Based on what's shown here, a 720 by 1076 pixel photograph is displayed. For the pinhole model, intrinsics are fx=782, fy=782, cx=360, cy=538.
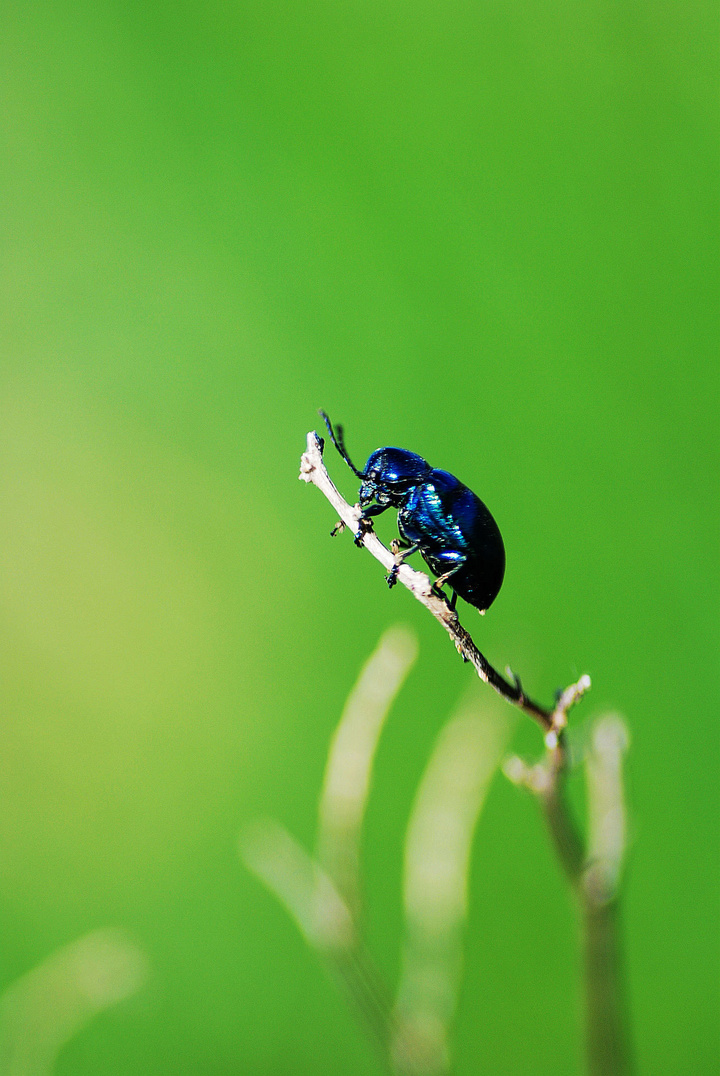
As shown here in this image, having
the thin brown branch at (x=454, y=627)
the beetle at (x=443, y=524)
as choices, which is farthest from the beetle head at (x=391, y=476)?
the thin brown branch at (x=454, y=627)

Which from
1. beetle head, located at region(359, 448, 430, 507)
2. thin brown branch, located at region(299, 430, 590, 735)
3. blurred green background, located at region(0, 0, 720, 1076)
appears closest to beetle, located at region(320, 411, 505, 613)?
beetle head, located at region(359, 448, 430, 507)

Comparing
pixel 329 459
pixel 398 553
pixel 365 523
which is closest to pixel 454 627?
pixel 365 523

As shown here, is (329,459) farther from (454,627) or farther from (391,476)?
(454,627)

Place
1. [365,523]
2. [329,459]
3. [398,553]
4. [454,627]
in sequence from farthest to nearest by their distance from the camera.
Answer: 1. [329,459]
2. [398,553]
3. [365,523]
4. [454,627]

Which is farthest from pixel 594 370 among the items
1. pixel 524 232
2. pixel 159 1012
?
pixel 159 1012

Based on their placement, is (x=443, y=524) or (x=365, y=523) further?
(x=443, y=524)
